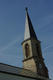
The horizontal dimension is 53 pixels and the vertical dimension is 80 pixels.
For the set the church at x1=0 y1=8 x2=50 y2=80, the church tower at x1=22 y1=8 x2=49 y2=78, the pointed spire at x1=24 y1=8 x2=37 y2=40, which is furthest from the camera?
the pointed spire at x1=24 y1=8 x2=37 y2=40

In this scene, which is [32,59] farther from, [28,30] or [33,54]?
[28,30]

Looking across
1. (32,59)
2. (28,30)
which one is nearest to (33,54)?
(32,59)

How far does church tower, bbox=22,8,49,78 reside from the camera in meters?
26.8

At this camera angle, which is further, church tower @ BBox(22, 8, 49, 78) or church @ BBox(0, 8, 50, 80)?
church tower @ BBox(22, 8, 49, 78)

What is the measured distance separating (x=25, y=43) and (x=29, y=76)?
26.0 ft

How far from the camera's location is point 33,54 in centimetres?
2761

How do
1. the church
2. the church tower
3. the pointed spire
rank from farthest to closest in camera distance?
the pointed spire, the church tower, the church

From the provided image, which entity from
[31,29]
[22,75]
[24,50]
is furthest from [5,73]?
[31,29]

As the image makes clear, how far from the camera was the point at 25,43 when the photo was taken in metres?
29.4

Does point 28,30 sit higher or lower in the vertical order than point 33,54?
higher

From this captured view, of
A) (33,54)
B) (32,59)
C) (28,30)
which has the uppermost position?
(28,30)

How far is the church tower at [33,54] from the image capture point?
26.8 metres

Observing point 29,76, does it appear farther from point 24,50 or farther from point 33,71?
point 24,50

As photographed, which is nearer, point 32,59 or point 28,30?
point 32,59
